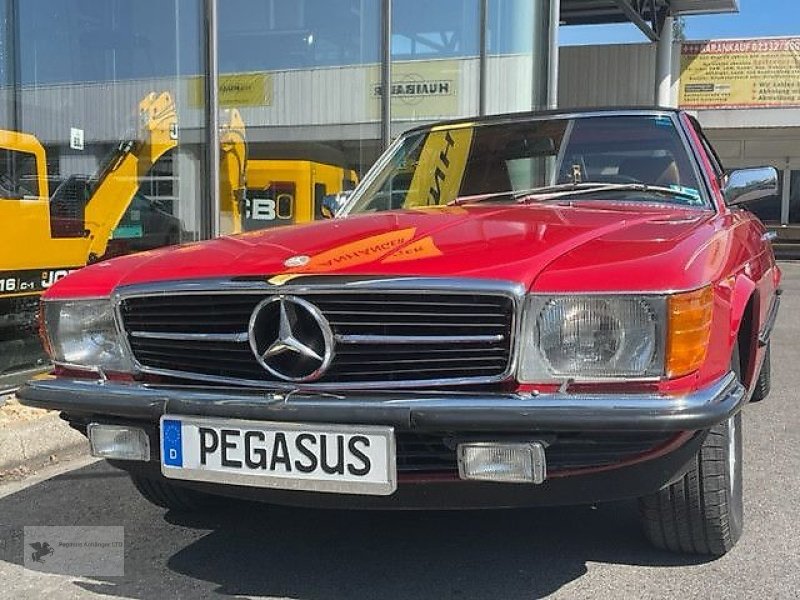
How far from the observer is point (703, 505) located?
240cm

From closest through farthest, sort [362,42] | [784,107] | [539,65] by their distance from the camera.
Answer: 1. [362,42]
2. [539,65]
3. [784,107]

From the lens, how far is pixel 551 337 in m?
2.08

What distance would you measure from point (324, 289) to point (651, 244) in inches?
34.4

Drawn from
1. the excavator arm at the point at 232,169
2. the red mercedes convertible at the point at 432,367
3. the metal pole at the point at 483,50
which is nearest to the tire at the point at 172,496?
the red mercedes convertible at the point at 432,367

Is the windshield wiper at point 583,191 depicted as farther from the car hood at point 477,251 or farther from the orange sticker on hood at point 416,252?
the orange sticker on hood at point 416,252

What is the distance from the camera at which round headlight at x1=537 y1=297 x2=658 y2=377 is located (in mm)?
2043

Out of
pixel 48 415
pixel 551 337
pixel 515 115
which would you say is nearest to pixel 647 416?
pixel 551 337

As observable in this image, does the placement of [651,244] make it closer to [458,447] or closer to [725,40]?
[458,447]

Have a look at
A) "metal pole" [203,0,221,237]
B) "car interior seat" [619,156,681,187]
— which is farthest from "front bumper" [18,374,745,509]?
"metal pole" [203,0,221,237]

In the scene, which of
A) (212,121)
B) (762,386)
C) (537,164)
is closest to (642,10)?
(212,121)

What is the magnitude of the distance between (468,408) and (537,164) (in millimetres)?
1783

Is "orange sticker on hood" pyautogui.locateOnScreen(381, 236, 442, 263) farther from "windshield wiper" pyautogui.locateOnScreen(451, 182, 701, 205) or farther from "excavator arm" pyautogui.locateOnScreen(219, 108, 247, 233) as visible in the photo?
"excavator arm" pyautogui.locateOnScreen(219, 108, 247, 233)

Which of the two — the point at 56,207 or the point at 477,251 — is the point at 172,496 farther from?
the point at 56,207

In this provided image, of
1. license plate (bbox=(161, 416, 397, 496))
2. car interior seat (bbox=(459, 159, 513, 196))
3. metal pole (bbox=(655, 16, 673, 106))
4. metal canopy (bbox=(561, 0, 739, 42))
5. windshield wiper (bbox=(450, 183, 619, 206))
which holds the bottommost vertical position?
license plate (bbox=(161, 416, 397, 496))
